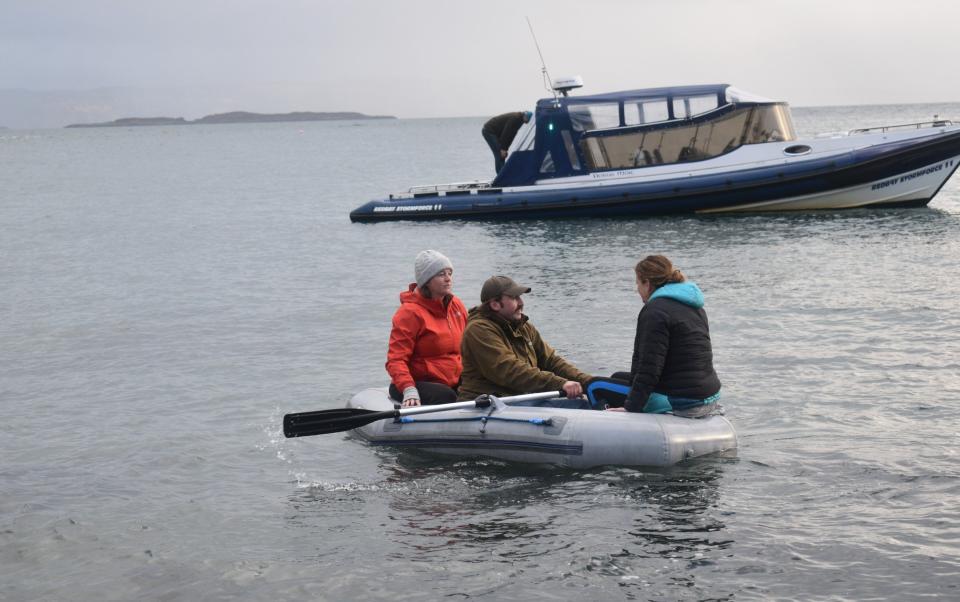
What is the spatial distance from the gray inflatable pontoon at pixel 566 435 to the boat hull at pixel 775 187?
16854 mm

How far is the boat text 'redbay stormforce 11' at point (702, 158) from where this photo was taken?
80.5ft

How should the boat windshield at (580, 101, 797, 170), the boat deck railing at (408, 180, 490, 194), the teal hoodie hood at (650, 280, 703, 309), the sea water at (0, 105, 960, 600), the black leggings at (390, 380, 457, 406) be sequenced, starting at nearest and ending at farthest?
the sea water at (0, 105, 960, 600) < the teal hoodie hood at (650, 280, 703, 309) < the black leggings at (390, 380, 457, 406) < the boat windshield at (580, 101, 797, 170) < the boat deck railing at (408, 180, 490, 194)

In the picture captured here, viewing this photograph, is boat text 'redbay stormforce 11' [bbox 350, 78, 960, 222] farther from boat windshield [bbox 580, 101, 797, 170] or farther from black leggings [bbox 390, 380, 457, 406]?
black leggings [bbox 390, 380, 457, 406]

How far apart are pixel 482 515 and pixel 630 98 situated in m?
18.8

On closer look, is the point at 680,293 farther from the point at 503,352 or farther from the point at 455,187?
the point at 455,187

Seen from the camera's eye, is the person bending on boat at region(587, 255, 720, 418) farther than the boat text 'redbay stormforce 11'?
No

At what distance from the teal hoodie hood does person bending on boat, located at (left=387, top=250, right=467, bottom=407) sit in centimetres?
189

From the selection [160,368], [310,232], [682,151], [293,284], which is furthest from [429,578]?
[310,232]

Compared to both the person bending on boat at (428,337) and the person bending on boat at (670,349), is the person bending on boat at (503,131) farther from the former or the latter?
the person bending on boat at (670,349)

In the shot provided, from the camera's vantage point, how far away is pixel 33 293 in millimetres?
20219

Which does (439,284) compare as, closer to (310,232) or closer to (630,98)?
(630,98)

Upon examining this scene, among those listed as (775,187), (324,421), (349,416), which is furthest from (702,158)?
(324,421)

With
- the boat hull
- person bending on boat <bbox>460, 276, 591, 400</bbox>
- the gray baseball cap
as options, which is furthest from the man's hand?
the boat hull

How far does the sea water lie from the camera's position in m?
6.88
